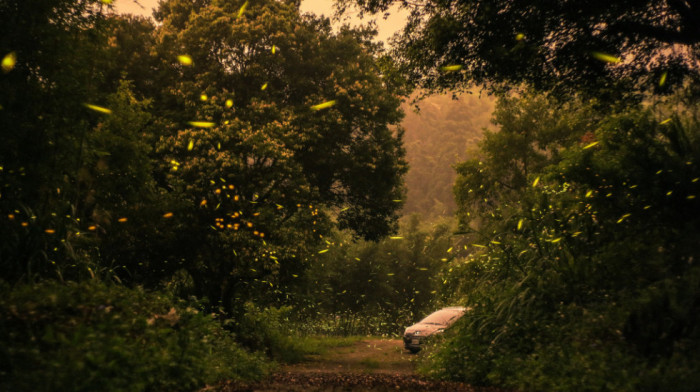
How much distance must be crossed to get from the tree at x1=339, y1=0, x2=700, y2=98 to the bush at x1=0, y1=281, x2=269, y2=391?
6518 millimetres

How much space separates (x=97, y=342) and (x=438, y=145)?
10630cm

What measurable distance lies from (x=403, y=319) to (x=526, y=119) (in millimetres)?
20956

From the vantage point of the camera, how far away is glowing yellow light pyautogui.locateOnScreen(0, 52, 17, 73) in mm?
6742

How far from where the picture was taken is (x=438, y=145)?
10794 cm

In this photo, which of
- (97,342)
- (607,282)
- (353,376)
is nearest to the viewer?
(97,342)

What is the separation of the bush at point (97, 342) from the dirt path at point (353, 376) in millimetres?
679

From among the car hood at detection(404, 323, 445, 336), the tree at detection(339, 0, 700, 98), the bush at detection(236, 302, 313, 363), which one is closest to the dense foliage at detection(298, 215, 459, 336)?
the car hood at detection(404, 323, 445, 336)

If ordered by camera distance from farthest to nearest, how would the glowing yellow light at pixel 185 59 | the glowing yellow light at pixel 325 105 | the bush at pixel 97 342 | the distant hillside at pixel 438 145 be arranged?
the distant hillside at pixel 438 145 < the glowing yellow light at pixel 185 59 < the glowing yellow light at pixel 325 105 < the bush at pixel 97 342

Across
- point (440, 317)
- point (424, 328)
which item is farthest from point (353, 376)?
point (440, 317)

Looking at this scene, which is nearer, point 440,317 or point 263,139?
point 263,139

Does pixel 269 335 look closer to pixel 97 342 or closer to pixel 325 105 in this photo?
pixel 325 105

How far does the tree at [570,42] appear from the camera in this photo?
8.13 m

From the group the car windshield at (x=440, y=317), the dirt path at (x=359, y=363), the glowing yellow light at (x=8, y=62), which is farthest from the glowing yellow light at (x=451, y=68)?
the car windshield at (x=440, y=317)

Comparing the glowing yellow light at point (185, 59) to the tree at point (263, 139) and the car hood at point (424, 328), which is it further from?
the car hood at point (424, 328)
